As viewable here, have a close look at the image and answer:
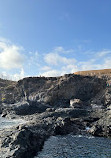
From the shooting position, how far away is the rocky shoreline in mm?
18391

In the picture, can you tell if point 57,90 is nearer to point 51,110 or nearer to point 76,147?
point 51,110

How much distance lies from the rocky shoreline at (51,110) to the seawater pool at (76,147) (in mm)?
1467

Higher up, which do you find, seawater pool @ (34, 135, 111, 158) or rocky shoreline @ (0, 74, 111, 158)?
rocky shoreline @ (0, 74, 111, 158)

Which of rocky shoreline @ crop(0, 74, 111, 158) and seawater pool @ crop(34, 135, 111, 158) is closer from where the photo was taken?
rocky shoreline @ crop(0, 74, 111, 158)

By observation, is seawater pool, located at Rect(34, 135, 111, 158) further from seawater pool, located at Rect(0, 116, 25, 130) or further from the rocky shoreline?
seawater pool, located at Rect(0, 116, 25, 130)

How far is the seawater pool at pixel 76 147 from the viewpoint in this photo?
18.6 metres

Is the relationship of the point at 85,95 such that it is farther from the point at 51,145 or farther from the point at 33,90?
the point at 51,145

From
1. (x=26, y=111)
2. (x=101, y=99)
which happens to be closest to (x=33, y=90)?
(x=26, y=111)

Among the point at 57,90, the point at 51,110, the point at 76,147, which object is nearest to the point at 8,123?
the point at 51,110

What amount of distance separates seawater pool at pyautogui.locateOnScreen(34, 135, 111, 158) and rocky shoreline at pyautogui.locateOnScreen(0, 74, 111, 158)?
1467 mm

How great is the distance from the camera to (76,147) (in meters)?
21.2

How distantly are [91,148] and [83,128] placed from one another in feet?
34.9

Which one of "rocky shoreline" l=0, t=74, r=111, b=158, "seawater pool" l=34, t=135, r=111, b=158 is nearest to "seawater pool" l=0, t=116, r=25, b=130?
"rocky shoreline" l=0, t=74, r=111, b=158

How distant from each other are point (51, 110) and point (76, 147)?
92.2 feet
